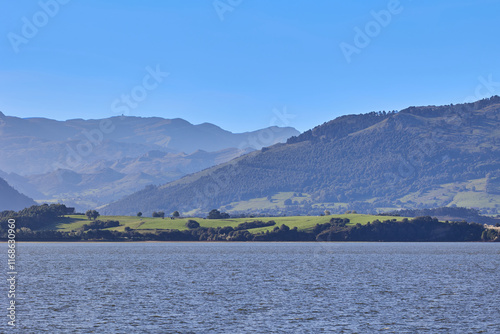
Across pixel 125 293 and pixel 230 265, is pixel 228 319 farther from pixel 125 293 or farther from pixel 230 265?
pixel 230 265

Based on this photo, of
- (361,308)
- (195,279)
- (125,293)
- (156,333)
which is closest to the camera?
(156,333)

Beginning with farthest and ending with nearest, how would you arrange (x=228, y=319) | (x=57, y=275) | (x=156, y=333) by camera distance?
(x=57, y=275) → (x=228, y=319) → (x=156, y=333)

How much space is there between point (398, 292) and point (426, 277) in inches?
1123

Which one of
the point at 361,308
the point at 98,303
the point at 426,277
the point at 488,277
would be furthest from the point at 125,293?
the point at 488,277

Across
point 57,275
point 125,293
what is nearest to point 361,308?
point 125,293

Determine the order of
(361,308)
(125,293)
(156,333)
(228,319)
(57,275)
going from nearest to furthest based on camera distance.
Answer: (156,333)
(228,319)
(361,308)
(125,293)
(57,275)

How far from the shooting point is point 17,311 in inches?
3115

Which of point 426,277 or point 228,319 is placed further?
point 426,277

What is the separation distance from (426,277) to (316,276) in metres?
20.2

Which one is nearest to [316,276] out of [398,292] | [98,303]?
[398,292]

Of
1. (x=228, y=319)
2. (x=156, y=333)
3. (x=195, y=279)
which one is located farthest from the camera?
(x=195, y=279)

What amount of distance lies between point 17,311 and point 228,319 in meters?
24.7

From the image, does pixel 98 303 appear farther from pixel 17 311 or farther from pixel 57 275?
pixel 57 275

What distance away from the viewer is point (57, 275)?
129250 millimetres
